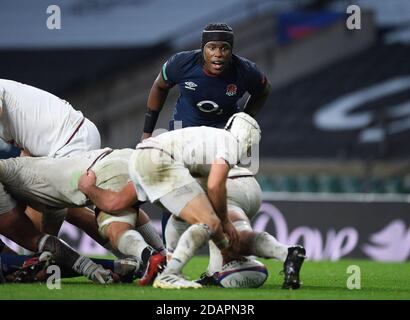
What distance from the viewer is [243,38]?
2005 centimetres

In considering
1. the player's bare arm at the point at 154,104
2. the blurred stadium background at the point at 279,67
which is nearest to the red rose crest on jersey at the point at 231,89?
the player's bare arm at the point at 154,104

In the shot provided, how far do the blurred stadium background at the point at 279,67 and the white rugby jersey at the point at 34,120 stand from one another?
7.97 m

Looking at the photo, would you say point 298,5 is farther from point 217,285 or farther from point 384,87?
point 217,285

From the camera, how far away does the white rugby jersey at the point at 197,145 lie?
6.56m

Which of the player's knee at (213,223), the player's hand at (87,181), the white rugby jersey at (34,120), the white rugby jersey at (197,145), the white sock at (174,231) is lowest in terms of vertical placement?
the white sock at (174,231)

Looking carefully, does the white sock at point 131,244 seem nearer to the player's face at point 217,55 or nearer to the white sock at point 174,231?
the white sock at point 174,231

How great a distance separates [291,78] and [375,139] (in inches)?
124

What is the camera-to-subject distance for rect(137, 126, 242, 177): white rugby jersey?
6.56 m

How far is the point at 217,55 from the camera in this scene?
7.69 meters

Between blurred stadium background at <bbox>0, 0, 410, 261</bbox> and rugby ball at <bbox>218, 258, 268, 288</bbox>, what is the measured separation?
857 centimetres

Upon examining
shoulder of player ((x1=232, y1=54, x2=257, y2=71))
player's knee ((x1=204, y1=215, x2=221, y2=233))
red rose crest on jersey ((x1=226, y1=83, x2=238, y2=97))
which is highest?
shoulder of player ((x1=232, y1=54, x2=257, y2=71))

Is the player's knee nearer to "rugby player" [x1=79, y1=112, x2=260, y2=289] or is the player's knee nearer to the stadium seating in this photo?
"rugby player" [x1=79, y1=112, x2=260, y2=289]

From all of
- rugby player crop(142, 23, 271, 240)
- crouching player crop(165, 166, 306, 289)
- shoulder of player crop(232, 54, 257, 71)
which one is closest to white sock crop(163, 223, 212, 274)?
crouching player crop(165, 166, 306, 289)

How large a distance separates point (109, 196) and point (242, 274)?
105cm
